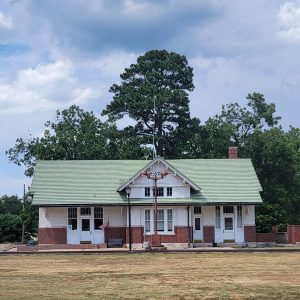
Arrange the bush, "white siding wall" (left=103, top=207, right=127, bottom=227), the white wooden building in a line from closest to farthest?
the white wooden building, "white siding wall" (left=103, top=207, right=127, bottom=227), the bush

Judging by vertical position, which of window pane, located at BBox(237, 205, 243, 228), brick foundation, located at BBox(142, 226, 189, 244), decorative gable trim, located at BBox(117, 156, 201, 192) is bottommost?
brick foundation, located at BBox(142, 226, 189, 244)

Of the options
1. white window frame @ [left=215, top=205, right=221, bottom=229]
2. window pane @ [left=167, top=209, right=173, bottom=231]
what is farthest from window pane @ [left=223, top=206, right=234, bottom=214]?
window pane @ [left=167, top=209, right=173, bottom=231]

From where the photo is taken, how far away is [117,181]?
53.4m

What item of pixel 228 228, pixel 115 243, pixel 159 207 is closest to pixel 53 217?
pixel 115 243

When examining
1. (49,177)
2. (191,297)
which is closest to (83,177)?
(49,177)

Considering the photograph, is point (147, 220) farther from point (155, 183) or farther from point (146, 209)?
point (155, 183)

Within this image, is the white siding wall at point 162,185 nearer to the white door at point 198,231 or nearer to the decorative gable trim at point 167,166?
the decorative gable trim at point 167,166

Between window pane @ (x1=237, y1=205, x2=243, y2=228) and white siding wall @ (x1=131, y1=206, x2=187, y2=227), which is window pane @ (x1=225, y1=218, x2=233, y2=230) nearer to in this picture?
window pane @ (x1=237, y1=205, x2=243, y2=228)

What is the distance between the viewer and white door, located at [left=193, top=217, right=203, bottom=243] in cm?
5130

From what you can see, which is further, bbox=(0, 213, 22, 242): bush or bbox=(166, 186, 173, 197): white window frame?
bbox=(0, 213, 22, 242): bush

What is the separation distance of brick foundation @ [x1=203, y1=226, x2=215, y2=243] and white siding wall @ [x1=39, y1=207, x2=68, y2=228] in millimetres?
11118

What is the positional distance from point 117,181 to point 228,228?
32.6 ft

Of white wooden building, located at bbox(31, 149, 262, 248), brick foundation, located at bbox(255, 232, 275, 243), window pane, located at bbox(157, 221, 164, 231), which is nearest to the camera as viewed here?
white wooden building, located at bbox(31, 149, 262, 248)

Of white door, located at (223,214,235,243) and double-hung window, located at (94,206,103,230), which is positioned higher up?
double-hung window, located at (94,206,103,230)
